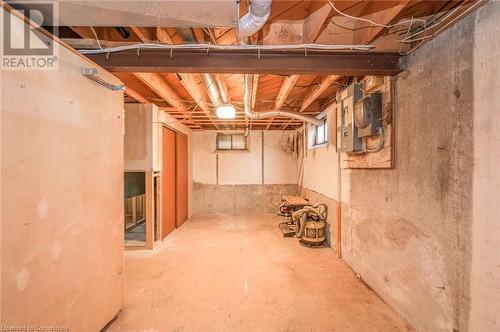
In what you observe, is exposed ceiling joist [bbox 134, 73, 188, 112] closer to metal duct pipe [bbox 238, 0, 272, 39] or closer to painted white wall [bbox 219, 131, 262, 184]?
metal duct pipe [bbox 238, 0, 272, 39]

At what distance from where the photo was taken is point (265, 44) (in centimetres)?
184

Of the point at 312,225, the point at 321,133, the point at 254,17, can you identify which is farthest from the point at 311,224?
the point at 254,17

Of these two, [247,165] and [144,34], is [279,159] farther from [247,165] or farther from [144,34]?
[144,34]

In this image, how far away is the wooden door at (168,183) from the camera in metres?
4.33

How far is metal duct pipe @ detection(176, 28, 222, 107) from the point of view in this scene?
1.88m

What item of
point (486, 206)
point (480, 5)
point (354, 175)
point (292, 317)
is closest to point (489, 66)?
point (480, 5)

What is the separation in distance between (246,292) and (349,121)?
7.06ft

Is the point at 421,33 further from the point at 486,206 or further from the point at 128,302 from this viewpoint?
the point at 128,302

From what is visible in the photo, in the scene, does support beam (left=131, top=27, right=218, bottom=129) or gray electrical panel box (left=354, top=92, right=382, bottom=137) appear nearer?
support beam (left=131, top=27, right=218, bottom=129)

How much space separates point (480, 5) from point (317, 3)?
33.9 inches

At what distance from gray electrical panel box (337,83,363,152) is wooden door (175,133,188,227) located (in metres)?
3.51

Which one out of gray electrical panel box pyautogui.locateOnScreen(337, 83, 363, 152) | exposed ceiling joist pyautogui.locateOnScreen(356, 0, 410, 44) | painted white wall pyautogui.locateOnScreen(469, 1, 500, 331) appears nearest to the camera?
painted white wall pyautogui.locateOnScreen(469, 1, 500, 331)

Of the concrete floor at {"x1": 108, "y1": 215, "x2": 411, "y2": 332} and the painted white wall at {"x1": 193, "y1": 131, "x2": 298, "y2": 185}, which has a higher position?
the painted white wall at {"x1": 193, "y1": 131, "x2": 298, "y2": 185}

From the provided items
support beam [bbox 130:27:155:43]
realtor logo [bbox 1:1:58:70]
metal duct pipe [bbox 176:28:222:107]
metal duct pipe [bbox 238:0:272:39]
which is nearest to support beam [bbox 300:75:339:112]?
metal duct pipe [bbox 176:28:222:107]
